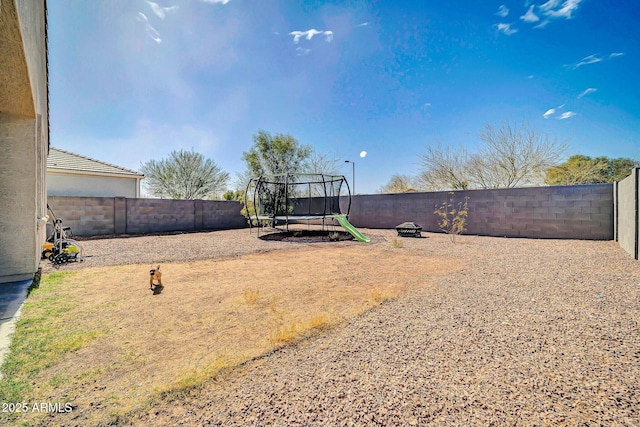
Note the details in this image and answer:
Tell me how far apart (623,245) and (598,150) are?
8.01 metres

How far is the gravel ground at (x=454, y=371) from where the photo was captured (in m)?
1.09

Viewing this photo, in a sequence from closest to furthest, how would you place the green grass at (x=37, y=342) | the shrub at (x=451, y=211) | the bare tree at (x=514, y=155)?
the green grass at (x=37, y=342) → the shrub at (x=451, y=211) → the bare tree at (x=514, y=155)

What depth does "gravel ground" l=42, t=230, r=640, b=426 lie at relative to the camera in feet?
3.57

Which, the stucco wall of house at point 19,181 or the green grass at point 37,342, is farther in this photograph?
the stucco wall of house at point 19,181

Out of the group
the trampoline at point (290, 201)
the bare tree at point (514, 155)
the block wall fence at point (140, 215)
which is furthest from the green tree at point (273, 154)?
the bare tree at point (514, 155)

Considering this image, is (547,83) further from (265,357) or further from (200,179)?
(200,179)

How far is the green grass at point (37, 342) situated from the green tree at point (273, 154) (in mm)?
13753

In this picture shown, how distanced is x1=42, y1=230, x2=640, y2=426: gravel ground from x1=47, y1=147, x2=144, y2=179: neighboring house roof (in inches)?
455

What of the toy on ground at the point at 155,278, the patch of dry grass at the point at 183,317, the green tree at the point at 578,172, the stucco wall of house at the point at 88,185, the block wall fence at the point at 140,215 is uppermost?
the green tree at the point at 578,172

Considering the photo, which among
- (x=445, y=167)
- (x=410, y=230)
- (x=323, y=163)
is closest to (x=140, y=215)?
(x=410, y=230)

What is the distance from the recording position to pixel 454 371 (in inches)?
55.1

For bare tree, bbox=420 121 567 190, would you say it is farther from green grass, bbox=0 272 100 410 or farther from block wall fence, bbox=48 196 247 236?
green grass, bbox=0 272 100 410

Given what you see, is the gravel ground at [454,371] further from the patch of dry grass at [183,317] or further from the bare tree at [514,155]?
the bare tree at [514,155]

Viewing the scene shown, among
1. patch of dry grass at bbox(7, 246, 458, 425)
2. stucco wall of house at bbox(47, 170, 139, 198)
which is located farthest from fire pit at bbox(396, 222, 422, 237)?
stucco wall of house at bbox(47, 170, 139, 198)
